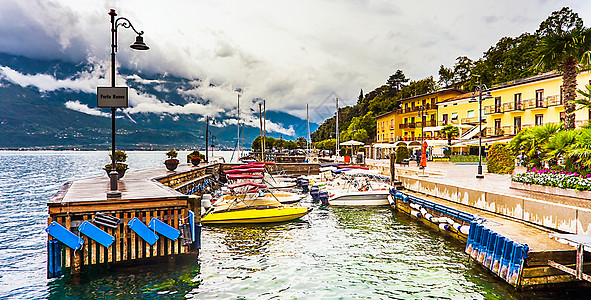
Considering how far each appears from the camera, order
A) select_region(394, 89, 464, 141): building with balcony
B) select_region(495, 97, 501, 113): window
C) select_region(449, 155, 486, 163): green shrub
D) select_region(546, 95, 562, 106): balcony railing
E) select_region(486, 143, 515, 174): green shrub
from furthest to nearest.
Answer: select_region(394, 89, 464, 141): building with balcony → select_region(495, 97, 501, 113): window → select_region(546, 95, 562, 106): balcony railing → select_region(449, 155, 486, 163): green shrub → select_region(486, 143, 515, 174): green shrub

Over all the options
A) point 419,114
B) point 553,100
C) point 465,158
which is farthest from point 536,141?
point 419,114

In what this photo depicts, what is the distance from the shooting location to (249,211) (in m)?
17.0

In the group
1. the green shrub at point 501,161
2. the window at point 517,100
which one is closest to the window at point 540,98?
the window at point 517,100

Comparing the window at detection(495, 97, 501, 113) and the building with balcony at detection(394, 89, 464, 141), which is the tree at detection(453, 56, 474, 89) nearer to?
the building with balcony at detection(394, 89, 464, 141)

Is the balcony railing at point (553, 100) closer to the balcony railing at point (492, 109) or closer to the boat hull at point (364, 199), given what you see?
the balcony railing at point (492, 109)

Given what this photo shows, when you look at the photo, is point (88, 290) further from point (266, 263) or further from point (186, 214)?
point (266, 263)

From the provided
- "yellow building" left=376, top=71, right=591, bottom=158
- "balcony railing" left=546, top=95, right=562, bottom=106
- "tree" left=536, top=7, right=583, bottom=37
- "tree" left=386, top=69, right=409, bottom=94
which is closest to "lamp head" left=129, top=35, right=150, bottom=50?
"yellow building" left=376, top=71, right=591, bottom=158

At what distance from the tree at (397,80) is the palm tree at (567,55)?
82730mm

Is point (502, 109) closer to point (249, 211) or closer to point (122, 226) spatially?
point (249, 211)

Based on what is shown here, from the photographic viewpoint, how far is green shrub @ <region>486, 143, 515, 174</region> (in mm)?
26984

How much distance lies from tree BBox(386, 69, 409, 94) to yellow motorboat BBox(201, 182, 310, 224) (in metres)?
86.2

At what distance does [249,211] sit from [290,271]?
6.80 meters

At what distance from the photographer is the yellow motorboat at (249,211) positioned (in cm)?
1692

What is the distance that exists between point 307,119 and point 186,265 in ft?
191
